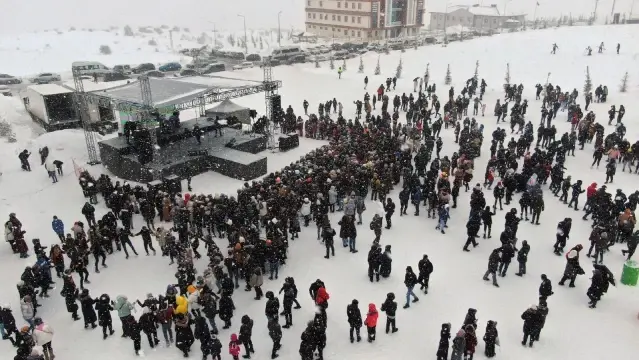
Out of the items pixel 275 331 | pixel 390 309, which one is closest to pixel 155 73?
pixel 275 331

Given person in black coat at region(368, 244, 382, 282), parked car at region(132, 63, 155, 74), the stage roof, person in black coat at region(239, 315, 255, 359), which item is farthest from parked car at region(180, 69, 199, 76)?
person in black coat at region(239, 315, 255, 359)

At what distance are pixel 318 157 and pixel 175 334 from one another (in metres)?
9.44

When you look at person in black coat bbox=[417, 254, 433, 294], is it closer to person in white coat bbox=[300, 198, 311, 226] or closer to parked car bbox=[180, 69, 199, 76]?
person in white coat bbox=[300, 198, 311, 226]

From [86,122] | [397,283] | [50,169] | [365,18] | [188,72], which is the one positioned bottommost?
[397,283]

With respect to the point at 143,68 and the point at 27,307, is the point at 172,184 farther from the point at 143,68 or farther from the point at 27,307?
the point at 143,68

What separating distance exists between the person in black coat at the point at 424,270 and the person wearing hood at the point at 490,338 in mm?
2085

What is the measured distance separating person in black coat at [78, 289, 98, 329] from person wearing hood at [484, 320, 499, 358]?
8.17 meters

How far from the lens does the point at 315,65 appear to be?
44.2m

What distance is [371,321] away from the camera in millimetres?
9391

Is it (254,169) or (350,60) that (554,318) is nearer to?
(254,169)

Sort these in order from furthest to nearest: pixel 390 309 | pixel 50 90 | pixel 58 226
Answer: pixel 50 90, pixel 58 226, pixel 390 309

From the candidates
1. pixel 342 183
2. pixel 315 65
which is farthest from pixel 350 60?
pixel 342 183

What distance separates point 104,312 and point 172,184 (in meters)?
8.15

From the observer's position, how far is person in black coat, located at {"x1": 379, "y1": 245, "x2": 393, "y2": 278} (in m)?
11.4
